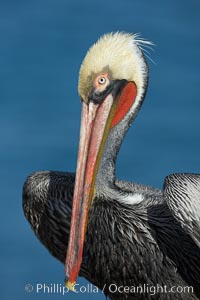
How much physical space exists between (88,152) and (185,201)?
0.88 m

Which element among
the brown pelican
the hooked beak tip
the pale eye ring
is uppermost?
the pale eye ring

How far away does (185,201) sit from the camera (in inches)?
340

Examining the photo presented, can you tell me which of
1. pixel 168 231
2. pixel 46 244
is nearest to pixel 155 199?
pixel 168 231

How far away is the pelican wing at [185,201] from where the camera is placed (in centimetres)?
853

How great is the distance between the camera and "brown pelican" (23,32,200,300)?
8695 mm

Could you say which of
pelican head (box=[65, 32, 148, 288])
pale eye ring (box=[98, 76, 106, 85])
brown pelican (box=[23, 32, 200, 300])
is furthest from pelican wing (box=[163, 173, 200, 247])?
pale eye ring (box=[98, 76, 106, 85])

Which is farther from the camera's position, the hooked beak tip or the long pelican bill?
the long pelican bill

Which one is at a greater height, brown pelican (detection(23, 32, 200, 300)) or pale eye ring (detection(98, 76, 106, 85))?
pale eye ring (detection(98, 76, 106, 85))

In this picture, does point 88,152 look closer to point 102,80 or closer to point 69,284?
point 102,80

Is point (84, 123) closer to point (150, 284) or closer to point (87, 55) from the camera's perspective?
point (87, 55)

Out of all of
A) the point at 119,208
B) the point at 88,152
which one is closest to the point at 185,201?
the point at 119,208

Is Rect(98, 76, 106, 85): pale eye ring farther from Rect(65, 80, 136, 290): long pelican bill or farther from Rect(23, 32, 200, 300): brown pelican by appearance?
Rect(65, 80, 136, 290): long pelican bill

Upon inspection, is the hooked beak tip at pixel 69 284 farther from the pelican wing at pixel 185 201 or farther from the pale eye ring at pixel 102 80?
the pale eye ring at pixel 102 80

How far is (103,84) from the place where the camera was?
28.8 feet
